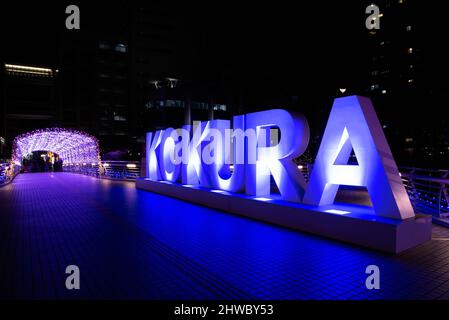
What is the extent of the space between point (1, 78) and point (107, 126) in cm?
2219

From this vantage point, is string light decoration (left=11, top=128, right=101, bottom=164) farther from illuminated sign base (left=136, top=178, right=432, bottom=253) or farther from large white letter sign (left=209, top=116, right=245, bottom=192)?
illuminated sign base (left=136, top=178, right=432, bottom=253)

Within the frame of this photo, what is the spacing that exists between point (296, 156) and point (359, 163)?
1.69 m

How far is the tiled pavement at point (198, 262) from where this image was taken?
12.2 feet

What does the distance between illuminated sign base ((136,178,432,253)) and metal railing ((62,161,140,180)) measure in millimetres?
12581

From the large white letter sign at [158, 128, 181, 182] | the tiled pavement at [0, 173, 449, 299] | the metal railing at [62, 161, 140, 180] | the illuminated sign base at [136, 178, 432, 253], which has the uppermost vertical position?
the large white letter sign at [158, 128, 181, 182]

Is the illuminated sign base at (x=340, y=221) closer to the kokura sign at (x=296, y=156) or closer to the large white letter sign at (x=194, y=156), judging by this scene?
the kokura sign at (x=296, y=156)

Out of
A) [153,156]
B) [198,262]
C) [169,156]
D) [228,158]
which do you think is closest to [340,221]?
[198,262]

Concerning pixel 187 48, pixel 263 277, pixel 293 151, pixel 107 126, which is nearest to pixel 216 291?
pixel 263 277

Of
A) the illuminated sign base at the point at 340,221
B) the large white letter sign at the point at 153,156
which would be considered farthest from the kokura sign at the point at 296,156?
the large white letter sign at the point at 153,156

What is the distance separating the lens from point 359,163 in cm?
576

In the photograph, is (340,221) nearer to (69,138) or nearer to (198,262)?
(198,262)

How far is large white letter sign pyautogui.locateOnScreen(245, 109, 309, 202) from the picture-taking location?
23.1 ft

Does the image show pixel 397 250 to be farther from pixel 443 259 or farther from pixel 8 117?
pixel 8 117

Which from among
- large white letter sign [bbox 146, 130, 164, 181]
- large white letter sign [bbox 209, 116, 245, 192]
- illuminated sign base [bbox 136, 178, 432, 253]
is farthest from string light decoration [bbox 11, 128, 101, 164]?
illuminated sign base [bbox 136, 178, 432, 253]
